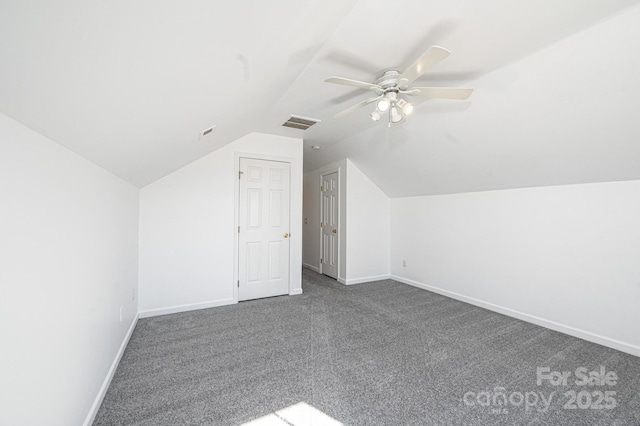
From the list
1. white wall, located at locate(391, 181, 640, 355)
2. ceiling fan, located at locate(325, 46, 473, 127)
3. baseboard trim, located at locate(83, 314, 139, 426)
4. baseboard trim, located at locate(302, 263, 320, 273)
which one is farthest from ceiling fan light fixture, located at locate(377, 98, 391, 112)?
baseboard trim, located at locate(302, 263, 320, 273)

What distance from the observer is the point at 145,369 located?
2.10 metres

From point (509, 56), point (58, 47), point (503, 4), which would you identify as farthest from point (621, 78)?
point (58, 47)

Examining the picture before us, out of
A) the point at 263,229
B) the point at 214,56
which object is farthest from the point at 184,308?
the point at 214,56

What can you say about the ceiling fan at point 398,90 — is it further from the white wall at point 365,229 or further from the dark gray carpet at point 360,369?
the white wall at point 365,229

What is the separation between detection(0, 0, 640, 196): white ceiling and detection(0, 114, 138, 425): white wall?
0.14 metres

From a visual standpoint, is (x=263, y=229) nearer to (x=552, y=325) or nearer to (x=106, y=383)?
(x=106, y=383)

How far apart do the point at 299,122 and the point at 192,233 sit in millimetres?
2003

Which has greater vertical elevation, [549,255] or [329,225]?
[329,225]

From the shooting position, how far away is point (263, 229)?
386 centimetres

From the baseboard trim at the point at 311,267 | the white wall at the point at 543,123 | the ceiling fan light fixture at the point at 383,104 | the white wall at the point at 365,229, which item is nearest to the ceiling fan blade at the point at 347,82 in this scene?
the ceiling fan light fixture at the point at 383,104

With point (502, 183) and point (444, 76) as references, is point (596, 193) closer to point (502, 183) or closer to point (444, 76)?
point (502, 183)

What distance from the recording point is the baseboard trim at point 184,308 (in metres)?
3.16

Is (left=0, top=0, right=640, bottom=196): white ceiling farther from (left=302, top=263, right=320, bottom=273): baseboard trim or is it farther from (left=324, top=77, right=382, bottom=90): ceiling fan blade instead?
(left=302, top=263, right=320, bottom=273): baseboard trim

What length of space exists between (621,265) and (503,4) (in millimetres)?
2653
